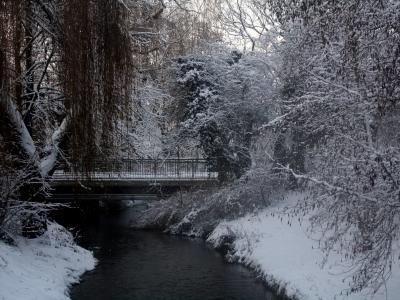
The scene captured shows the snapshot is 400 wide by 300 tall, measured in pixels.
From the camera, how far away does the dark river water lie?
13202 millimetres

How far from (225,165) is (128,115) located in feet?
54.0

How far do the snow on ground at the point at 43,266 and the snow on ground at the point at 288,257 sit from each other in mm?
5109

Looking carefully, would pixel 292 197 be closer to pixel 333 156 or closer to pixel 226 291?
pixel 226 291

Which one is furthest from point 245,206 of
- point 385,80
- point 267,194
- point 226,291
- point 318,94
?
point 385,80

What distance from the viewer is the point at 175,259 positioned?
1797cm

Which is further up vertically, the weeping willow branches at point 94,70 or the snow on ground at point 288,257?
the weeping willow branches at point 94,70

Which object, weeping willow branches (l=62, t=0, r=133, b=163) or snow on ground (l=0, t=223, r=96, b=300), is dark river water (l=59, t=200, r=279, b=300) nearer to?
snow on ground (l=0, t=223, r=96, b=300)

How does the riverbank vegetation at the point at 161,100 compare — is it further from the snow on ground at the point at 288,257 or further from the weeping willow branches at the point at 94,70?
the snow on ground at the point at 288,257

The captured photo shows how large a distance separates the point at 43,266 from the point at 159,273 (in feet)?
12.9

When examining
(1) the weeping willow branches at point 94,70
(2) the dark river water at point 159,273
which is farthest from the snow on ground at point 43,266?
(1) the weeping willow branches at point 94,70

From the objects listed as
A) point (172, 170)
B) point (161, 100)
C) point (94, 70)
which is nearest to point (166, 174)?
point (172, 170)

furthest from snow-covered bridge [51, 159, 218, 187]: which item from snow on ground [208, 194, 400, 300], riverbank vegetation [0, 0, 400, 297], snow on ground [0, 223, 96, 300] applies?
snow on ground [0, 223, 96, 300]

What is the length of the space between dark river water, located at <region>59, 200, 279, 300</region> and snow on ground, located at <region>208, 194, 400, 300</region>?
1.82 feet

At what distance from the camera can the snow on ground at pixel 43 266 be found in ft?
34.1
